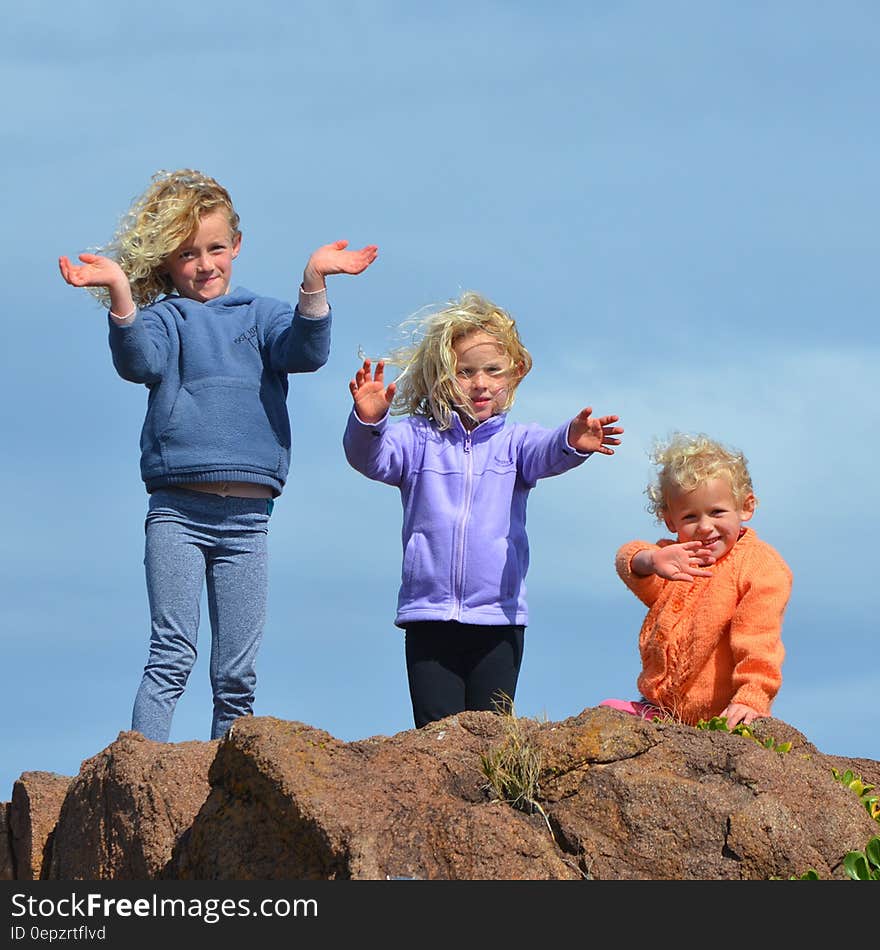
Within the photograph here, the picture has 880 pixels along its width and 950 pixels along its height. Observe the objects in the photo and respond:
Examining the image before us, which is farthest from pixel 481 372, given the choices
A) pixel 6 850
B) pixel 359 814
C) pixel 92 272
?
pixel 6 850

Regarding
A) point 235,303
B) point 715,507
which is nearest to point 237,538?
point 235,303

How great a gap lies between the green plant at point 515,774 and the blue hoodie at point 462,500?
210 centimetres

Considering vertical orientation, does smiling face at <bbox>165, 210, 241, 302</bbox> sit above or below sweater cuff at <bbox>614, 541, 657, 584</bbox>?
above

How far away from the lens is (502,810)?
4.95m

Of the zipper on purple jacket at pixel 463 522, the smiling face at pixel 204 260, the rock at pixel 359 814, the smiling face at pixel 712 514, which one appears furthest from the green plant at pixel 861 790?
the smiling face at pixel 204 260

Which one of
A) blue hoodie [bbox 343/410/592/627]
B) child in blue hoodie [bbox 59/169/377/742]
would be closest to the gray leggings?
child in blue hoodie [bbox 59/169/377/742]

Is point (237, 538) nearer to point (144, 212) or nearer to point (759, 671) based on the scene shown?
point (144, 212)

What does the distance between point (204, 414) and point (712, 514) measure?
106 inches

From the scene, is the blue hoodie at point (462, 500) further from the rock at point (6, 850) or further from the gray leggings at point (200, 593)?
the rock at point (6, 850)

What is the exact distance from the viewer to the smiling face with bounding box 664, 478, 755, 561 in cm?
762

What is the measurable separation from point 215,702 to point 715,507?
→ 2.76 m

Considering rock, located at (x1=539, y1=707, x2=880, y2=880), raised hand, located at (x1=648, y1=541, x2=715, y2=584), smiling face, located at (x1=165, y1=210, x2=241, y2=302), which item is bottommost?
rock, located at (x1=539, y1=707, x2=880, y2=880)

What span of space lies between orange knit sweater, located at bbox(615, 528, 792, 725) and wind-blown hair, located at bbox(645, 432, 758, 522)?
0.84 feet

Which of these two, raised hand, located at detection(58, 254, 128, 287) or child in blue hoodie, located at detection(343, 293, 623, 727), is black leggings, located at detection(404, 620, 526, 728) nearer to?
child in blue hoodie, located at detection(343, 293, 623, 727)
